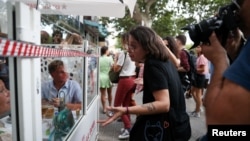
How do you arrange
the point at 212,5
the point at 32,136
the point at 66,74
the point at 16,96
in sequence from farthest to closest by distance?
the point at 212,5 → the point at 66,74 → the point at 32,136 → the point at 16,96

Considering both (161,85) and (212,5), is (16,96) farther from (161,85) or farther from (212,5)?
Result: (212,5)

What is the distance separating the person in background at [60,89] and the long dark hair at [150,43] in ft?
2.16

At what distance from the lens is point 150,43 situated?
2.16m

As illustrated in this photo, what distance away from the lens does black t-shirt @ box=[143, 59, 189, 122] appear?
6.59ft

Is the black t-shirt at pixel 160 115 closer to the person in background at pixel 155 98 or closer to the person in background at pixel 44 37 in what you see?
the person in background at pixel 155 98

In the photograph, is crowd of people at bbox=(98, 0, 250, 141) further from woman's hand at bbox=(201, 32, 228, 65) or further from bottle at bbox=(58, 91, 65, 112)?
bottle at bbox=(58, 91, 65, 112)

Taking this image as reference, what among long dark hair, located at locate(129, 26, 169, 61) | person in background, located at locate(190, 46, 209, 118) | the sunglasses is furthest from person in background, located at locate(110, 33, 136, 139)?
the sunglasses

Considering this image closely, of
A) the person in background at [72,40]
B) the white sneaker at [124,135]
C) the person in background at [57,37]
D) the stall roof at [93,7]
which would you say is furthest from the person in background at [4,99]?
the white sneaker at [124,135]

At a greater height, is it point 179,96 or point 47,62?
point 47,62

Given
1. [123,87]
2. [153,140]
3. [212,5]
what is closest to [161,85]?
[153,140]

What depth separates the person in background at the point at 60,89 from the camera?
2.15 m

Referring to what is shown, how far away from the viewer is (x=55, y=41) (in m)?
2.42

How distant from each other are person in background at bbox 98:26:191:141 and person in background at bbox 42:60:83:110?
446mm

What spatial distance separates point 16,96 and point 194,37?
0.81 m
